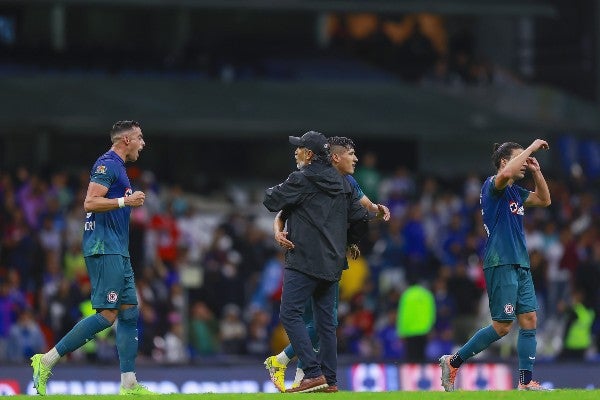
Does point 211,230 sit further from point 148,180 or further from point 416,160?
point 416,160

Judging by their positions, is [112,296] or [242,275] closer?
[112,296]

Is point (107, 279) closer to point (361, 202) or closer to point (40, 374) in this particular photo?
point (40, 374)

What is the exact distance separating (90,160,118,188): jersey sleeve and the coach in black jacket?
126cm

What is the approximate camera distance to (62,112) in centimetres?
3159

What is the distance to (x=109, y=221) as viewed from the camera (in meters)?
14.0

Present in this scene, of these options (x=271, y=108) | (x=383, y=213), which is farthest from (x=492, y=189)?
(x=271, y=108)

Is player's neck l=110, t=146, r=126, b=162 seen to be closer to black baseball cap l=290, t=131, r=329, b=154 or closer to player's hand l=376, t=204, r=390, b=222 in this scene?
black baseball cap l=290, t=131, r=329, b=154

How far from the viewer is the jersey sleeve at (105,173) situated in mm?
13883

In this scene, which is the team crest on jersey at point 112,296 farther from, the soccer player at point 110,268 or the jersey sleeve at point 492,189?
the jersey sleeve at point 492,189

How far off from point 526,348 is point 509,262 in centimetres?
77

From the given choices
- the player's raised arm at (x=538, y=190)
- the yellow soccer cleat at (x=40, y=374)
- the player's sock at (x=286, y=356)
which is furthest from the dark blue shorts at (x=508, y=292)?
the yellow soccer cleat at (x=40, y=374)

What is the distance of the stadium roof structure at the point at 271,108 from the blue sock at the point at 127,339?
17.1m

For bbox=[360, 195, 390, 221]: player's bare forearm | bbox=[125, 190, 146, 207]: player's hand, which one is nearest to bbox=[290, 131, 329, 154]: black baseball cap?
bbox=[360, 195, 390, 221]: player's bare forearm

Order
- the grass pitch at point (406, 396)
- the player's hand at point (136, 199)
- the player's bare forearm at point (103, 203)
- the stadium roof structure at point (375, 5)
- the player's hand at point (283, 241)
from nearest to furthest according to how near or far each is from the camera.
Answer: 1. the grass pitch at point (406, 396)
2. the player's hand at point (136, 199)
3. the player's bare forearm at point (103, 203)
4. the player's hand at point (283, 241)
5. the stadium roof structure at point (375, 5)
